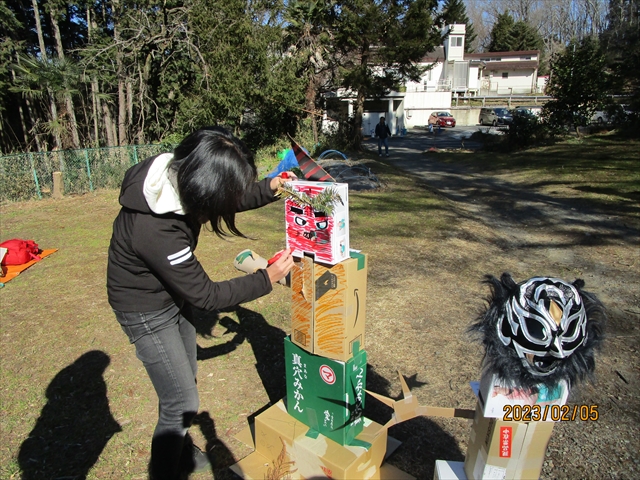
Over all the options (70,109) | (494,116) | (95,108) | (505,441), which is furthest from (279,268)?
(494,116)

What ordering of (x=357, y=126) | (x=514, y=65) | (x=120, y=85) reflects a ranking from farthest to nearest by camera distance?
(x=514, y=65) < (x=357, y=126) < (x=120, y=85)

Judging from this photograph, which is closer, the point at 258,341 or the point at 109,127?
the point at 258,341

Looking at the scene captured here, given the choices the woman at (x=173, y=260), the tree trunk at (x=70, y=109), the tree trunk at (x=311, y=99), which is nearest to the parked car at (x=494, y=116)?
the tree trunk at (x=311, y=99)

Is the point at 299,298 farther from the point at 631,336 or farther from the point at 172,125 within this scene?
the point at 172,125

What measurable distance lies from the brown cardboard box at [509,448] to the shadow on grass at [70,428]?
1999 mm

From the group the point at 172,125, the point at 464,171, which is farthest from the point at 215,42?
the point at 464,171

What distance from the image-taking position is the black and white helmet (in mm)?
1432

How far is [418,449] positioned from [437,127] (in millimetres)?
28628

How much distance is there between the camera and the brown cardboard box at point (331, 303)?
81.0 inches

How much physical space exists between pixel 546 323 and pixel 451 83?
39737 mm

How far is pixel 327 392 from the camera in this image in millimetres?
2182
